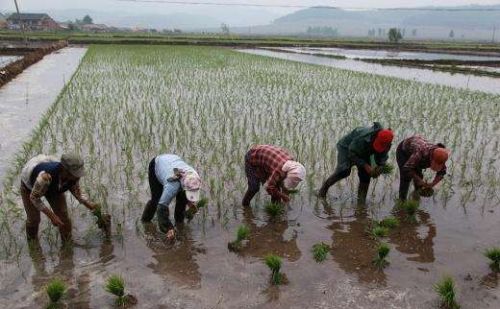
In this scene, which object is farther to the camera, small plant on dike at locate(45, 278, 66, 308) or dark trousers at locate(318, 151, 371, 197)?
dark trousers at locate(318, 151, 371, 197)

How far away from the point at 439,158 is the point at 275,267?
6.53ft

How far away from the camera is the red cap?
4.54 metres

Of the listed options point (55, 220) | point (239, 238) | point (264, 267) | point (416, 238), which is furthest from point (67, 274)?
point (416, 238)

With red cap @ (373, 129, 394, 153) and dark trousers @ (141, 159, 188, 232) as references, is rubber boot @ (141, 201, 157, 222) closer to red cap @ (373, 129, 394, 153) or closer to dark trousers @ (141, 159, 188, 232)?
dark trousers @ (141, 159, 188, 232)

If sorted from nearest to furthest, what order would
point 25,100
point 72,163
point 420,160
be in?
1. point 72,163
2. point 420,160
3. point 25,100

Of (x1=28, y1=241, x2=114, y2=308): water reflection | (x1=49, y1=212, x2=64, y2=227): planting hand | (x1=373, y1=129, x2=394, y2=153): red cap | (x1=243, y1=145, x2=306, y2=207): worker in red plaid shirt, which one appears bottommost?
(x1=28, y1=241, x2=114, y2=308): water reflection

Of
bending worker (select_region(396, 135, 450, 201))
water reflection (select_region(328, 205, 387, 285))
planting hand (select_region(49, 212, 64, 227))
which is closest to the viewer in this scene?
planting hand (select_region(49, 212, 64, 227))

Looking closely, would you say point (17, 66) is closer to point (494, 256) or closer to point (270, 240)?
point (270, 240)

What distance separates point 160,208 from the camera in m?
3.96

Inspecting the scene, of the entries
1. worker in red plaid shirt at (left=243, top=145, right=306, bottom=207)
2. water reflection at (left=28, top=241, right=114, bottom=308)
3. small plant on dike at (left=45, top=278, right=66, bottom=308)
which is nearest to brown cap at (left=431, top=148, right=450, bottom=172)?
worker in red plaid shirt at (left=243, top=145, right=306, bottom=207)

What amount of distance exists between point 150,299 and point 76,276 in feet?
2.35

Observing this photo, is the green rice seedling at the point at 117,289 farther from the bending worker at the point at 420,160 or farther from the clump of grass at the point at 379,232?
the bending worker at the point at 420,160

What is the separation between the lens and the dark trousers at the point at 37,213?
400 centimetres

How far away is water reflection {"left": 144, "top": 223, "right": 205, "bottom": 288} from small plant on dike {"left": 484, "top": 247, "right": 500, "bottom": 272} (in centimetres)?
249
